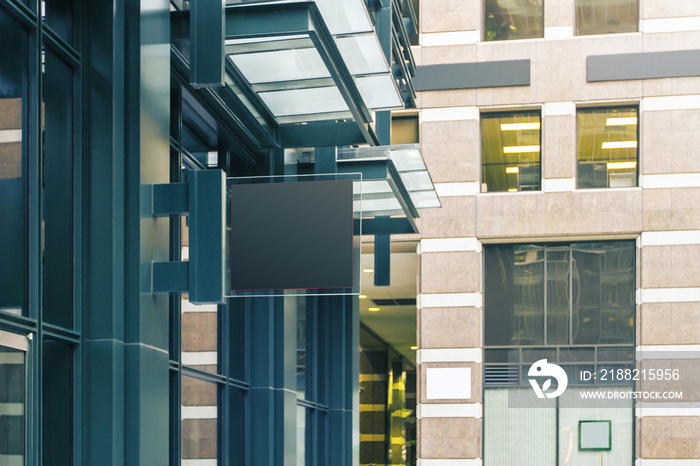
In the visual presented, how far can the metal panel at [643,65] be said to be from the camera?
83.3ft

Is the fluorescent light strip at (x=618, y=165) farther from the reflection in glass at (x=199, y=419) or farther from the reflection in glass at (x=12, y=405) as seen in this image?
the reflection in glass at (x=12, y=405)

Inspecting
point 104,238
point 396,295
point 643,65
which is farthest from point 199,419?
point 396,295

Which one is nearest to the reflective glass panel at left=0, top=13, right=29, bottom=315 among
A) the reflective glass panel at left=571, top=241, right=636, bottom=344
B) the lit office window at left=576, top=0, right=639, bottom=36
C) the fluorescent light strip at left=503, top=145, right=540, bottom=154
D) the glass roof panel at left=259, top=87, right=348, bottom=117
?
the glass roof panel at left=259, top=87, right=348, bottom=117

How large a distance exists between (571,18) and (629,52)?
170cm

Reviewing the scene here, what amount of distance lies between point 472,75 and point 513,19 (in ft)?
6.02

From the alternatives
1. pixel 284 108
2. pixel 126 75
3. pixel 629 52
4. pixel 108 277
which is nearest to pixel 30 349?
pixel 108 277

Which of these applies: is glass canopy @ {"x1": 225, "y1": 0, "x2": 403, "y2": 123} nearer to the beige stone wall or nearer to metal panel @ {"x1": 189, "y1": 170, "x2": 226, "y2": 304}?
metal panel @ {"x1": 189, "y1": 170, "x2": 226, "y2": 304}

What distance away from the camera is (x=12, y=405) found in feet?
22.9

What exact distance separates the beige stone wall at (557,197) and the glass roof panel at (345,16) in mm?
15613

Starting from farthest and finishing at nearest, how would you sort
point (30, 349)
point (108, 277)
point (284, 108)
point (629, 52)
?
point (629, 52) → point (284, 108) → point (108, 277) → point (30, 349)

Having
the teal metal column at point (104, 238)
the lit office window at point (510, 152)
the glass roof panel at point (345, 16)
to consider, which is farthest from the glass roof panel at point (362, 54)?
the lit office window at point (510, 152)

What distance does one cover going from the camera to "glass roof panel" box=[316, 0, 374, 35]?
10.2m

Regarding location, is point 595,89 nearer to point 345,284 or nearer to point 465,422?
point 465,422

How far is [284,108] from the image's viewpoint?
1254cm
